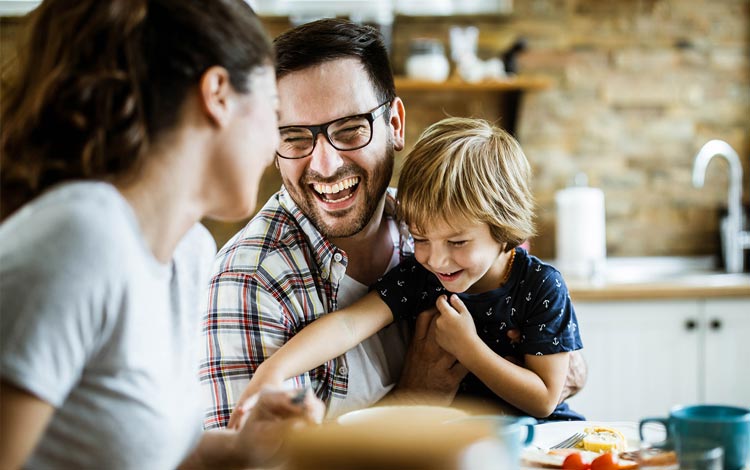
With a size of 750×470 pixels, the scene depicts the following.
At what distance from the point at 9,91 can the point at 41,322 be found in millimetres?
333

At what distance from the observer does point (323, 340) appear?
154 centimetres

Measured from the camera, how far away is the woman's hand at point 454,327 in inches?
62.0

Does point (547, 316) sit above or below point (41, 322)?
below

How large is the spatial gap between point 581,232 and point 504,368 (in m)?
2.34

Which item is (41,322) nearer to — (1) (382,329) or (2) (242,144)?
(2) (242,144)

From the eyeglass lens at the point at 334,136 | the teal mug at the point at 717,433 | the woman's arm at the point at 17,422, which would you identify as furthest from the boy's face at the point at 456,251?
the woman's arm at the point at 17,422

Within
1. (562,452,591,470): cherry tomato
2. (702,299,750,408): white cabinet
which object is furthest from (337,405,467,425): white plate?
(702,299,750,408): white cabinet

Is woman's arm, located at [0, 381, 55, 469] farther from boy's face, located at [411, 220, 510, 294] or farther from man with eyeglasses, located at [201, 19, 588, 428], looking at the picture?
boy's face, located at [411, 220, 510, 294]

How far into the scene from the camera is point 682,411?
103cm

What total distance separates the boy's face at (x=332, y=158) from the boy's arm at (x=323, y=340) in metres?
0.20

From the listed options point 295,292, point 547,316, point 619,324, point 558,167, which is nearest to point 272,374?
point 295,292

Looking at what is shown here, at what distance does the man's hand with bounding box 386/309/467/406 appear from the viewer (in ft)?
5.41

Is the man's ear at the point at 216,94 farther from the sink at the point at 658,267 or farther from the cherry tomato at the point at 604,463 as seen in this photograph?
the sink at the point at 658,267

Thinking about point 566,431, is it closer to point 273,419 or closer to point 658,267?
point 273,419
